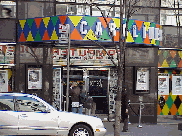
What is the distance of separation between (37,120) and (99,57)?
21.7ft

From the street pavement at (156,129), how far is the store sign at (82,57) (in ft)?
7.99

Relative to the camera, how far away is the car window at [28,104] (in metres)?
12.2

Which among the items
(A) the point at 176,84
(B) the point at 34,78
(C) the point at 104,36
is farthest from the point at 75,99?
(A) the point at 176,84

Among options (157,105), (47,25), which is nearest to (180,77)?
(157,105)

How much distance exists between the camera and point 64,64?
17781mm

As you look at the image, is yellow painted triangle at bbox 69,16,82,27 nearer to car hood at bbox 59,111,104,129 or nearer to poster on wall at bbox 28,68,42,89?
poster on wall at bbox 28,68,42,89

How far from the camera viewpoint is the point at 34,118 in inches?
472

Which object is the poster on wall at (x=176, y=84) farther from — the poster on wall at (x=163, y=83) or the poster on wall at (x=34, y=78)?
the poster on wall at (x=34, y=78)

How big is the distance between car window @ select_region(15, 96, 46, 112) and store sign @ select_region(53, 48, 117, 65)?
5.52m

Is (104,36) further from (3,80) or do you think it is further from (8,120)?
(8,120)

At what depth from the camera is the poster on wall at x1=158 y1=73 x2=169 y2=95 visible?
759 inches

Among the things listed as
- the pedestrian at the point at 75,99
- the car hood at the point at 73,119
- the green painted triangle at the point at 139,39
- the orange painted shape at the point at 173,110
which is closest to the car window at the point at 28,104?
the car hood at the point at 73,119

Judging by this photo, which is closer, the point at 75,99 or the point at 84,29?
the point at 84,29

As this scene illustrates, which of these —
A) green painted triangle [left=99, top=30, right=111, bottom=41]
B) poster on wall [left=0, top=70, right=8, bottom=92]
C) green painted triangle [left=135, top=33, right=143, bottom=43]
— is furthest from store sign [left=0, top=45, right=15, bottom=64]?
green painted triangle [left=135, top=33, right=143, bottom=43]
